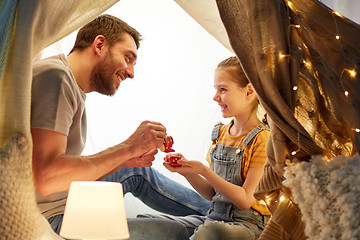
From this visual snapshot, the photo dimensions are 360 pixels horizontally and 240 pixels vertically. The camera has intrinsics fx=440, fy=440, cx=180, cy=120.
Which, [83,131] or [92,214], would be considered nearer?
[92,214]

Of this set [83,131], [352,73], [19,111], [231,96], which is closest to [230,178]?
[231,96]

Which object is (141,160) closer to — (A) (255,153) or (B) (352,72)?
Answer: (A) (255,153)

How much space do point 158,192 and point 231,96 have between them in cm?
58

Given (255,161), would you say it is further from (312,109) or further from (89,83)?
(89,83)

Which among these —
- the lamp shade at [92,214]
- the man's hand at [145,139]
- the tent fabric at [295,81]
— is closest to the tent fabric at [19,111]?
the lamp shade at [92,214]

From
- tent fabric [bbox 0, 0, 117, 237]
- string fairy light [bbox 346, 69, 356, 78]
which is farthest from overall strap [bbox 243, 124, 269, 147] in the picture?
tent fabric [bbox 0, 0, 117, 237]

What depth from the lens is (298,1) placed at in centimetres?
153

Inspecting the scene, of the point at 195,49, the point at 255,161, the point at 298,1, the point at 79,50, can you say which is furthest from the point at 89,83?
the point at 195,49

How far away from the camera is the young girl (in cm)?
178

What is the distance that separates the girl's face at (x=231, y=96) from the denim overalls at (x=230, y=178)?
0.39ft

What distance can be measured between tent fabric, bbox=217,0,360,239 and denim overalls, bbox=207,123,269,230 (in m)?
0.45

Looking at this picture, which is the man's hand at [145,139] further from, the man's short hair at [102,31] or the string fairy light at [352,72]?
the string fairy light at [352,72]

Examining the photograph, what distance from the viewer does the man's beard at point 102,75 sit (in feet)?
6.08

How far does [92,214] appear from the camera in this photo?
128cm
